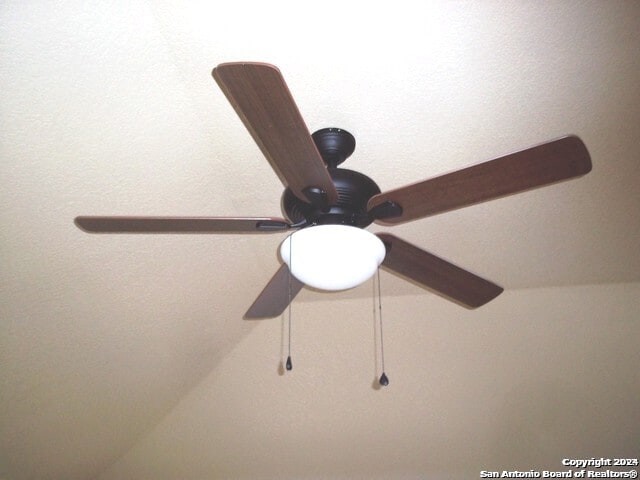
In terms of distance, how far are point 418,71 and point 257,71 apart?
0.92m

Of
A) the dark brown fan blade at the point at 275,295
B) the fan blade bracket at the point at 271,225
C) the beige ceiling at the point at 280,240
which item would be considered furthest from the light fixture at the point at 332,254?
the beige ceiling at the point at 280,240

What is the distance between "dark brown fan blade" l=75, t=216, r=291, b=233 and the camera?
1251 mm

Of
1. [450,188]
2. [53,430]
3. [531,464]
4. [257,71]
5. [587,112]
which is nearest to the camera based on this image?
[257,71]

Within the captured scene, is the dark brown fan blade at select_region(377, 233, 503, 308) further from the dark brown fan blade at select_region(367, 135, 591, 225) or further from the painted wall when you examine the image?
the painted wall

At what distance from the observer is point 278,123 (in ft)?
3.28

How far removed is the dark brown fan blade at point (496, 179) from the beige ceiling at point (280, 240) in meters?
0.61

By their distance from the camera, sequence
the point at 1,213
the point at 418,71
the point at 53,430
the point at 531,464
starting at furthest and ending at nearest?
the point at 531,464
the point at 53,430
the point at 418,71
the point at 1,213

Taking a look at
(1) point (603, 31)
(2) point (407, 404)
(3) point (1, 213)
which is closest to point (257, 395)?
(2) point (407, 404)

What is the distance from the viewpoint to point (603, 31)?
5.04 ft

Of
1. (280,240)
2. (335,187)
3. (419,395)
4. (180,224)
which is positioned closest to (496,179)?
(335,187)

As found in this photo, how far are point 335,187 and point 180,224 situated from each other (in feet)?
1.50

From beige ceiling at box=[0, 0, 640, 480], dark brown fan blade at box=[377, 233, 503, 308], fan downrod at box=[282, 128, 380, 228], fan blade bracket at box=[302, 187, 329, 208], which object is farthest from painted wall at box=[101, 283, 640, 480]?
fan blade bracket at box=[302, 187, 329, 208]

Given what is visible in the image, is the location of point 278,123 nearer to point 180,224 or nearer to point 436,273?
point 180,224

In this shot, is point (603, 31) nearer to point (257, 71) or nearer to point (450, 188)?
point (450, 188)
